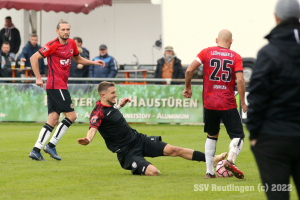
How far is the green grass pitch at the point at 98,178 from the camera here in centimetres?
531

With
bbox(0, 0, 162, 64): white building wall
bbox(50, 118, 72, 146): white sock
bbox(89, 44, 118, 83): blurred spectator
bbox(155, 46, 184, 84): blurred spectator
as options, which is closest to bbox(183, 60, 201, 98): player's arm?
bbox(50, 118, 72, 146): white sock

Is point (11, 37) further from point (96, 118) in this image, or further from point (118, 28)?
point (96, 118)

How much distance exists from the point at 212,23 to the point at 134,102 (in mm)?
4327

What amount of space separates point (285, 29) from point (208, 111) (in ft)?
10.3

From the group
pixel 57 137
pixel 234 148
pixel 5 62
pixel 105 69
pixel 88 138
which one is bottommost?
pixel 57 137

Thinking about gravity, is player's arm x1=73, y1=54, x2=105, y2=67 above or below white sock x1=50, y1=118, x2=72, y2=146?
above

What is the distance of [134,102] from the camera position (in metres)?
14.4

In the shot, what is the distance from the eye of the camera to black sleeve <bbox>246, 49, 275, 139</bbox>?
317cm

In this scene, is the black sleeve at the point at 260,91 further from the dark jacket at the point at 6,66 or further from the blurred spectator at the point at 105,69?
the dark jacket at the point at 6,66

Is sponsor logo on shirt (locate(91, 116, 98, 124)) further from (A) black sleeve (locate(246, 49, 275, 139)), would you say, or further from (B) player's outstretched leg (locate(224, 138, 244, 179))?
(A) black sleeve (locate(246, 49, 275, 139))

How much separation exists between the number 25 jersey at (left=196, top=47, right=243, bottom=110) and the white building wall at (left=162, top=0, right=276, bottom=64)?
10.4 m

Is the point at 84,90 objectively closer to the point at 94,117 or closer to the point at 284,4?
the point at 94,117

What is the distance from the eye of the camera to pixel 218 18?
16.6 m

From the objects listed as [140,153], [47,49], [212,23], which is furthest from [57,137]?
[212,23]
